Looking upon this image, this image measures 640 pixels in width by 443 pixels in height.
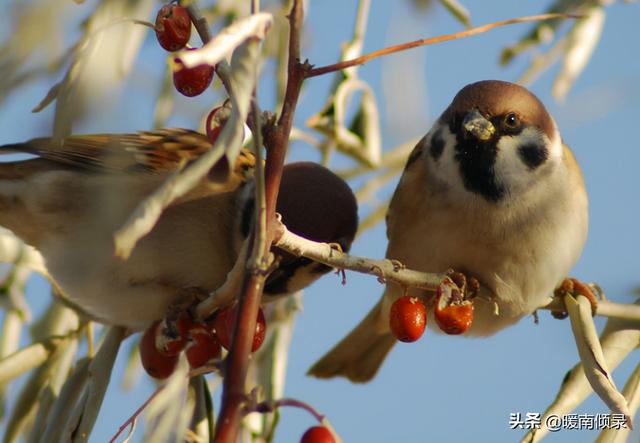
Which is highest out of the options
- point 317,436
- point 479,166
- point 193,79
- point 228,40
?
point 479,166

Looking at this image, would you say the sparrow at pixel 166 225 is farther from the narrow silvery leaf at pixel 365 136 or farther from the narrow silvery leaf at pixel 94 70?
the narrow silvery leaf at pixel 94 70

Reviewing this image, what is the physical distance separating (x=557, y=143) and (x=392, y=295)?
64 cm

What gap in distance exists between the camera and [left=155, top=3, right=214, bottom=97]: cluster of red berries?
1424 millimetres

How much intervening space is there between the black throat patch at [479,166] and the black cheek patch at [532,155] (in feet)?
0.32

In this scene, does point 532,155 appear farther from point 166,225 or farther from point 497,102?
point 166,225

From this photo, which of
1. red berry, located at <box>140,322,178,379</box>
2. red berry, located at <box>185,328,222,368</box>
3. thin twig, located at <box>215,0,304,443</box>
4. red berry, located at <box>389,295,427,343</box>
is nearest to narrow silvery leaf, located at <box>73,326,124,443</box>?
Answer: red berry, located at <box>140,322,178,379</box>

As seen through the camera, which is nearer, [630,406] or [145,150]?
[630,406]

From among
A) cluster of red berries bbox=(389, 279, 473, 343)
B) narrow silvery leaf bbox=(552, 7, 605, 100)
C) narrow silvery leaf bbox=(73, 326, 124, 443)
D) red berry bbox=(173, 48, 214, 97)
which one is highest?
narrow silvery leaf bbox=(552, 7, 605, 100)

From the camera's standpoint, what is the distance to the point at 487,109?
2.25m

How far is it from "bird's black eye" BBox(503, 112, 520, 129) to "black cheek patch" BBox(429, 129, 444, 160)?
0.60 ft

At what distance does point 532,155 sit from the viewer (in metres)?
2.35

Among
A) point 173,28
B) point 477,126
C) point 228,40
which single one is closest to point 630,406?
point 477,126

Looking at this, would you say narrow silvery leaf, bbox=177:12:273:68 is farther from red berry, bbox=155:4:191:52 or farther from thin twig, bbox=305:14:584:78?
red berry, bbox=155:4:191:52

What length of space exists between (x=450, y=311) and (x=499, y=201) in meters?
0.55
